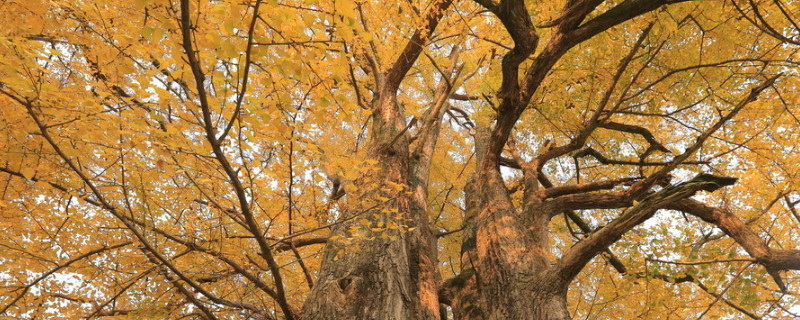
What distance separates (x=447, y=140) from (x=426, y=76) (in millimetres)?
2928

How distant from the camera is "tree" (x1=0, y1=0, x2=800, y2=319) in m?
1.93

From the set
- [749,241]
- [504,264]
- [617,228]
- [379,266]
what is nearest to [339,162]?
[379,266]

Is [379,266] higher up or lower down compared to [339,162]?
lower down

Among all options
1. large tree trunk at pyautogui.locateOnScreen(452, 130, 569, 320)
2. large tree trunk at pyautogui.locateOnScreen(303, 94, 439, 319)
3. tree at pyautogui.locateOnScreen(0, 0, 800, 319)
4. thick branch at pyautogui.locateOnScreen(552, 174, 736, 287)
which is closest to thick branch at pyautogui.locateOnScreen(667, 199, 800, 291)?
tree at pyautogui.locateOnScreen(0, 0, 800, 319)

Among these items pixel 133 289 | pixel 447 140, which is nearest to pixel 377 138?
pixel 133 289

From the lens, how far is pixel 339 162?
2547 millimetres

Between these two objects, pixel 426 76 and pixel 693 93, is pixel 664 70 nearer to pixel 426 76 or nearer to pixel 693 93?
pixel 693 93

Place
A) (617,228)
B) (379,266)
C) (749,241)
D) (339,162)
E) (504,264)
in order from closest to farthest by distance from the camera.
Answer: (339,162) < (617,228) < (379,266) < (749,241) < (504,264)

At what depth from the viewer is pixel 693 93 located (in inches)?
171

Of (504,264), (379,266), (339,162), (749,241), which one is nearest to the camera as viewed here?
(339,162)

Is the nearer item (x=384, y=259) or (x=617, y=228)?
(x=617, y=228)

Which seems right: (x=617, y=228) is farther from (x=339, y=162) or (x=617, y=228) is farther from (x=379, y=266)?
(x=339, y=162)

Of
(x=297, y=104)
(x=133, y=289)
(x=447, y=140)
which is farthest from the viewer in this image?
(x=447, y=140)

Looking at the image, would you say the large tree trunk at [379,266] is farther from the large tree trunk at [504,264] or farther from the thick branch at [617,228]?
the thick branch at [617,228]
